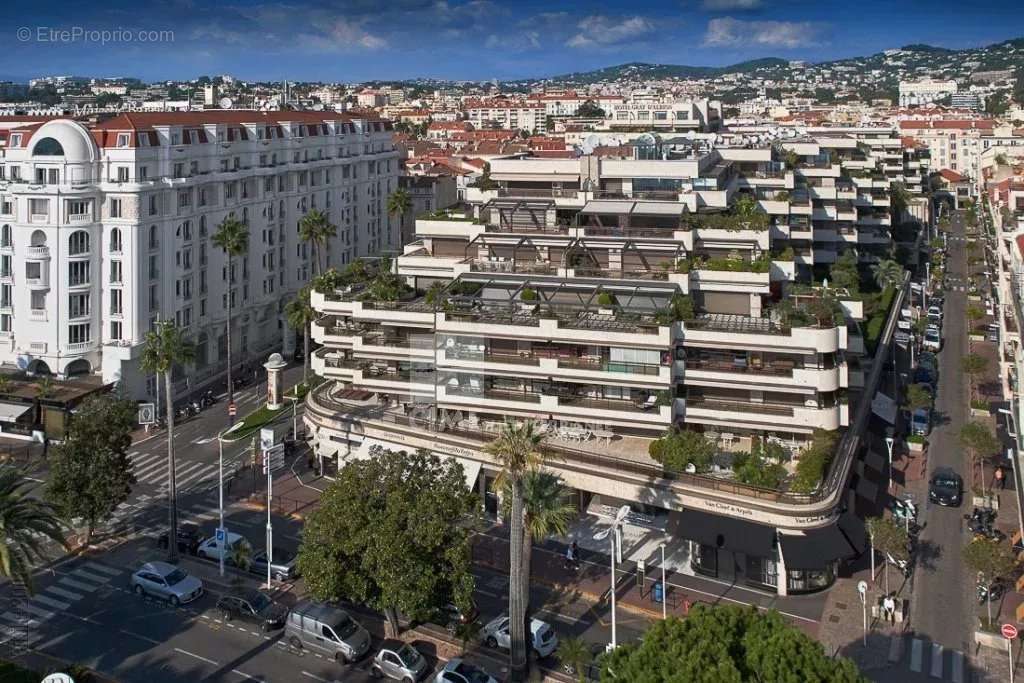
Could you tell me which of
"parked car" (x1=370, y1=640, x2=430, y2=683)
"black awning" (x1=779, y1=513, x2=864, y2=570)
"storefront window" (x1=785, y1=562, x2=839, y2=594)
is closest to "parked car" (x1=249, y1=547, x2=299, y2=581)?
"parked car" (x1=370, y1=640, x2=430, y2=683)

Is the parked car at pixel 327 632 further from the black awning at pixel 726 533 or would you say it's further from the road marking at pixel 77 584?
the black awning at pixel 726 533

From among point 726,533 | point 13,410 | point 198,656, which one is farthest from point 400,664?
point 13,410

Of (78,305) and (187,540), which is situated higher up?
(78,305)

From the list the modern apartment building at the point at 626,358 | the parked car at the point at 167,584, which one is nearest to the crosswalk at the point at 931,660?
the modern apartment building at the point at 626,358

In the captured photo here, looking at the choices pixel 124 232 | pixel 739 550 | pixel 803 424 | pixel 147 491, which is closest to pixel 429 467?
pixel 739 550

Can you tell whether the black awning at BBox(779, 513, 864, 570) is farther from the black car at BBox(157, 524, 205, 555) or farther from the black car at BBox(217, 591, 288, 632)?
the black car at BBox(157, 524, 205, 555)

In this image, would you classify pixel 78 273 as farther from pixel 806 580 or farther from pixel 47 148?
pixel 806 580

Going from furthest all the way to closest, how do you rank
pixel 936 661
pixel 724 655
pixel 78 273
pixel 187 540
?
pixel 78 273, pixel 187 540, pixel 936 661, pixel 724 655

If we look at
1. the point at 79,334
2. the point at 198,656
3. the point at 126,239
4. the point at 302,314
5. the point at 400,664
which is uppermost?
the point at 126,239
